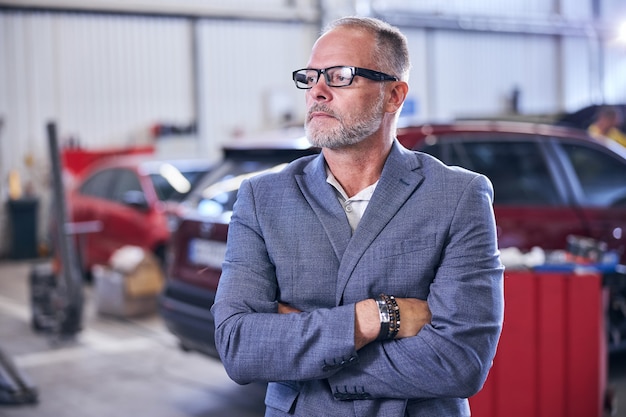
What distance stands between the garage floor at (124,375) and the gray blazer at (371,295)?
2.95m

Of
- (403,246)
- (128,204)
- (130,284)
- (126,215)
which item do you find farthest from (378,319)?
(126,215)

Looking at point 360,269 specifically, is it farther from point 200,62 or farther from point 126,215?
point 200,62

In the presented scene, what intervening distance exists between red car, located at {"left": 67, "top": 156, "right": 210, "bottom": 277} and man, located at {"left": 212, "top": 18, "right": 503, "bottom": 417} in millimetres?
5784

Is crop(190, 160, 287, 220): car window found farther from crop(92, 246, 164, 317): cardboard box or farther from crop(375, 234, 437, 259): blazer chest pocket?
crop(375, 234, 437, 259): blazer chest pocket

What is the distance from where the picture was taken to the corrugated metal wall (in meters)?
13.0

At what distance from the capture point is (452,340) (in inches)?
70.1

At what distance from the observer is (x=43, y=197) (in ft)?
44.4

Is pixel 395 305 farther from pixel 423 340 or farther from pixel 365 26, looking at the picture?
pixel 365 26

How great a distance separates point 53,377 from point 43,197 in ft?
27.6

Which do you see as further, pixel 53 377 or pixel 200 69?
pixel 200 69

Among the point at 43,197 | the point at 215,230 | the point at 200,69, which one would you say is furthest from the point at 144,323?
the point at 200,69

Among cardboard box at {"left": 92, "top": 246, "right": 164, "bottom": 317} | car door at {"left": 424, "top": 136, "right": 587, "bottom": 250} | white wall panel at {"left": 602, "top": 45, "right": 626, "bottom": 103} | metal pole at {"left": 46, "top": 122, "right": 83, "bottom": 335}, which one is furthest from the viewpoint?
white wall panel at {"left": 602, "top": 45, "right": 626, "bottom": 103}

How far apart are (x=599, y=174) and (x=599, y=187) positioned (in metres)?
0.10

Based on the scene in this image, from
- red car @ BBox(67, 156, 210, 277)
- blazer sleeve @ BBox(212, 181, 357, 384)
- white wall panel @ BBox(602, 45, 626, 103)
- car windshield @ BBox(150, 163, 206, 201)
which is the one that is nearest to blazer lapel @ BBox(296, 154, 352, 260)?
blazer sleeve @ BBox(212, 181, 357, 384)
